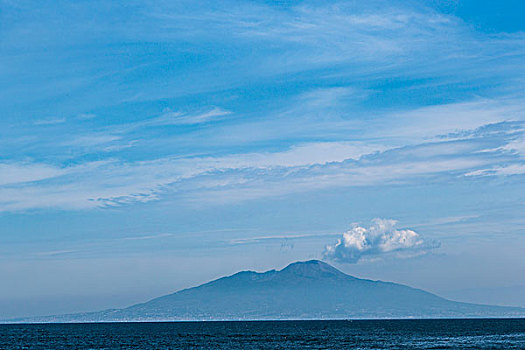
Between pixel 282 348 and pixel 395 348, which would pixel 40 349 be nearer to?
pixel 282 348

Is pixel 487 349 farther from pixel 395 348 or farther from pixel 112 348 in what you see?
pixel 112 348

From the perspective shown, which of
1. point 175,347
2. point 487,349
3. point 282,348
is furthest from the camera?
point 175,347

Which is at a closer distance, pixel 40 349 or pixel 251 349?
pixel 251 349

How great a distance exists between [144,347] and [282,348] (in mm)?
33420

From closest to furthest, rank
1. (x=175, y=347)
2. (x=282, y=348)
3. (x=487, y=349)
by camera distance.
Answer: (x=487, y=349)
(x=282, y=348)
(x=175, y=347)

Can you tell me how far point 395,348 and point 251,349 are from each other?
2936 centimetres

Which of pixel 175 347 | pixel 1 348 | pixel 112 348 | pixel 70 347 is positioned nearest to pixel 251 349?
pixel 175 347

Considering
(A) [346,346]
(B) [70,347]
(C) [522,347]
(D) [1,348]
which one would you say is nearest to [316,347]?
(A) [346,346]

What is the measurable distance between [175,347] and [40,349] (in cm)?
3050

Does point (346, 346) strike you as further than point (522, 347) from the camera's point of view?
Yes

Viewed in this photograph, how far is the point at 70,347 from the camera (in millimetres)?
169000

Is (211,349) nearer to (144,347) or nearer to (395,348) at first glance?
(144,347)

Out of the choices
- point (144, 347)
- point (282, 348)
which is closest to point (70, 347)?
point (144, 347)

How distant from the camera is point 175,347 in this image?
163 m
